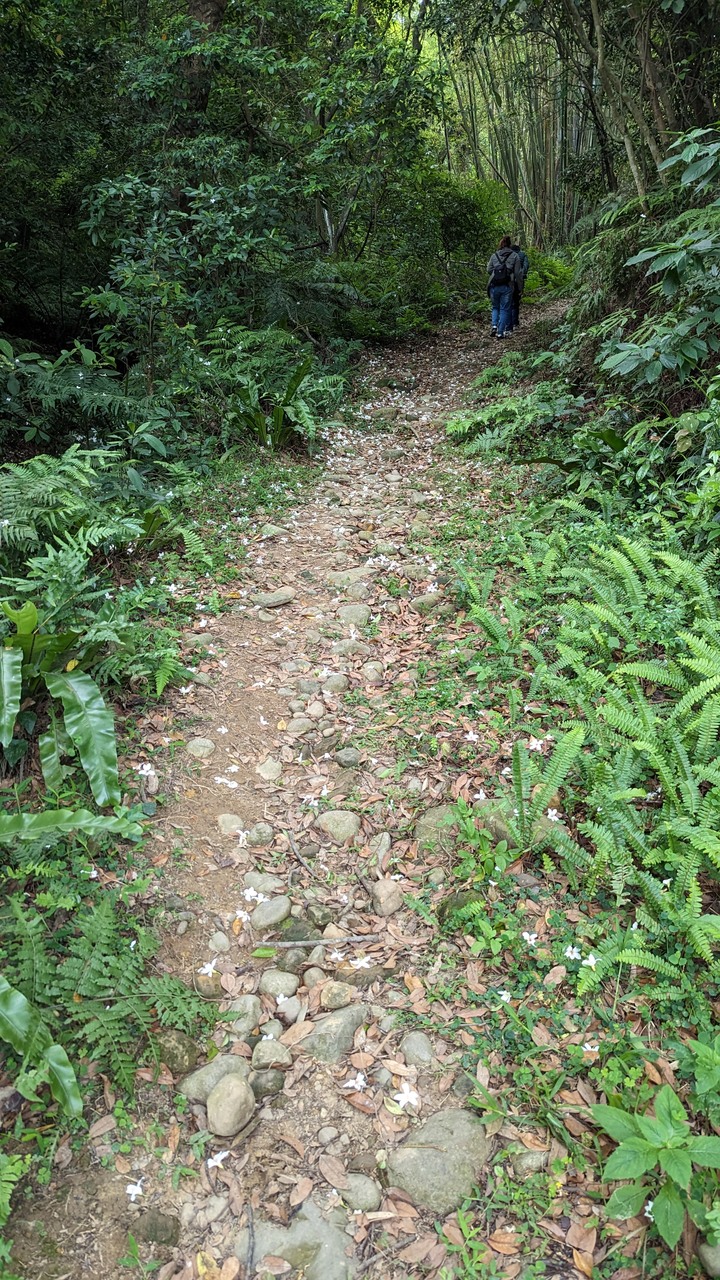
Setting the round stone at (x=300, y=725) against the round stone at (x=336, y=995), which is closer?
the round stone at (x=336, y=995)

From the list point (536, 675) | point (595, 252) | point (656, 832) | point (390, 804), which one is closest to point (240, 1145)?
point (390, 804)

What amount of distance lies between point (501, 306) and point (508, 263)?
784mm

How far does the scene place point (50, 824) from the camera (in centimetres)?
260

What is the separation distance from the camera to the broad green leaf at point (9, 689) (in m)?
2.93

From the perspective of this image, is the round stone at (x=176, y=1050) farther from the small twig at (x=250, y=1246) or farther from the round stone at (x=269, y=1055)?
the small twig at (x=250, y=1246)

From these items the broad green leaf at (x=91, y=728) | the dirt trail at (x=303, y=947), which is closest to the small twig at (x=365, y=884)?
the dirt trail at (x=303, y=947)

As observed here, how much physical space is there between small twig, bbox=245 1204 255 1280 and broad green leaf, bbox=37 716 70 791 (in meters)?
1.74

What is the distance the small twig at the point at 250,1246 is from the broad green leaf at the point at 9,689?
1934mm

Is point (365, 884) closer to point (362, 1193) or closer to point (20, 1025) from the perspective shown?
point (362, 1193)

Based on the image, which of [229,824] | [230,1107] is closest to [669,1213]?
[230,1107]

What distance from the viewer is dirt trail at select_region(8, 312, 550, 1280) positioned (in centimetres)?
208

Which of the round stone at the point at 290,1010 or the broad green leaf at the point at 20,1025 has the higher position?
the broad green leaf at the point at 20,1025

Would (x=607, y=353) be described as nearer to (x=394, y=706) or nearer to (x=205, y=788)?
(x=394, y=706)

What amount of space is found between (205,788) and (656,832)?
2100 mm
